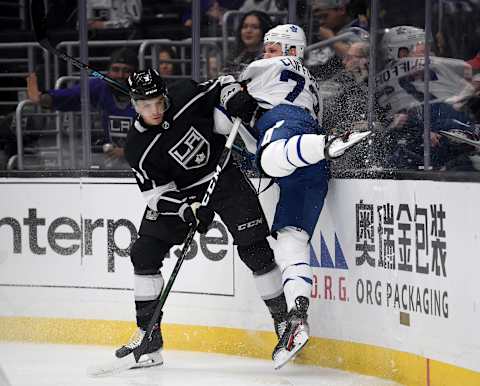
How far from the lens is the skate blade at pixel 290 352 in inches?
193

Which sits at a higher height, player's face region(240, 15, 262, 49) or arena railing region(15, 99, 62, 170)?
player's face region(240, 15, 262, 49)

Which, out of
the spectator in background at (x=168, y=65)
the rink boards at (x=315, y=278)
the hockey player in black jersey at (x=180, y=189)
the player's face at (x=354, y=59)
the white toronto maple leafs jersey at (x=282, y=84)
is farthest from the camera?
the spectator in background at (x=168, y=65)

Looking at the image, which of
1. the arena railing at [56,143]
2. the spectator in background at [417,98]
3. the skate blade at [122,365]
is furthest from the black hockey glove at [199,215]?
the arena railing at [56,143]

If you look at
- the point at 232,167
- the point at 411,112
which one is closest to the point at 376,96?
the point at 411,112

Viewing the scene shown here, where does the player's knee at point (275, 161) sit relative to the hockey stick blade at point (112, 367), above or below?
above

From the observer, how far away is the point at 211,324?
590 cm

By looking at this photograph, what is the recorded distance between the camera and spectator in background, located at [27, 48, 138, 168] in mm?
6418

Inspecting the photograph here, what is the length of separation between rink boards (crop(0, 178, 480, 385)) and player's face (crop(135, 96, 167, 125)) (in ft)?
2.16

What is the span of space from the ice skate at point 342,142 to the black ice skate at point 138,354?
133cm

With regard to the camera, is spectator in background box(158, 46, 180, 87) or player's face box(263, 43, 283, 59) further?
spectator in background box(158, 46, 180, 87)

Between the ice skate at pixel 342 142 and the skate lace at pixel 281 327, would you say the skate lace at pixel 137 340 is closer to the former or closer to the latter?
the skate lace at pixel 281 327

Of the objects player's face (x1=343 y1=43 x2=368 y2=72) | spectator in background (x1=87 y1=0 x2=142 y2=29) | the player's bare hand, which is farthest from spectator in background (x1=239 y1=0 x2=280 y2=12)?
the player's bare hand

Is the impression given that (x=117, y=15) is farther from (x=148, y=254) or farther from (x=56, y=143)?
(x=148, y=254)

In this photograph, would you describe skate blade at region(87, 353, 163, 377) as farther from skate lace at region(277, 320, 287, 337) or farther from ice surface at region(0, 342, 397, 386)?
skate lace at region(277, 320, 287, 337)
